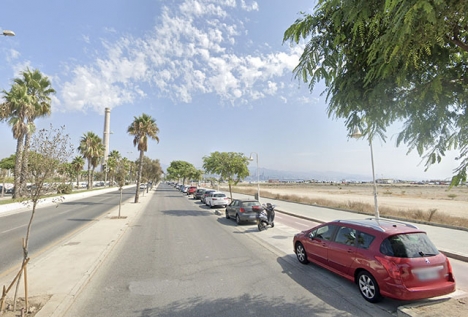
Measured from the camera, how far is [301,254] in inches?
317

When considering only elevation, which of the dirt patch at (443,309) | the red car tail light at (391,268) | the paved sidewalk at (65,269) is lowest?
the paved sidewalk at (65,269)

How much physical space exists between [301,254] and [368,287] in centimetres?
272

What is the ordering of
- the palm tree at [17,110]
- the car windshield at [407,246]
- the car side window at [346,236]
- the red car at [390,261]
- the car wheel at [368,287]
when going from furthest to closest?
the palm tree at [17,110] < the car side window at [346,236] < the car wheel at [368,287] < the car windshield at [407,246] < the red car at [390,261]

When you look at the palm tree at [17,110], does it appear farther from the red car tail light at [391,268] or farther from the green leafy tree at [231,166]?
the red car tail light at [391,268]

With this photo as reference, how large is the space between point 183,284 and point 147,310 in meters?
1.38

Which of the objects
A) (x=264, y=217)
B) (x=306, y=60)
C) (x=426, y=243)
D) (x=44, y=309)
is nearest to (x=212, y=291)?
(x=44, y=309)

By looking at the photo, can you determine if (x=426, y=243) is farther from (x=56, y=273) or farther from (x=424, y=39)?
(x=56, y=273)

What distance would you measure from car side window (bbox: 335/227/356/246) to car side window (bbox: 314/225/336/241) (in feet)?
0.89

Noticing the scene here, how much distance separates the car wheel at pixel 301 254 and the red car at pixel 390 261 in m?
1.29

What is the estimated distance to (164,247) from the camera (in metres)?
9.92

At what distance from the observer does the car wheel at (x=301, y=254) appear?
311 inches

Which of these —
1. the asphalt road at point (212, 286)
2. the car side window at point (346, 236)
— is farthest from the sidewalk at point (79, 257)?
the car side window at point (346, 236)

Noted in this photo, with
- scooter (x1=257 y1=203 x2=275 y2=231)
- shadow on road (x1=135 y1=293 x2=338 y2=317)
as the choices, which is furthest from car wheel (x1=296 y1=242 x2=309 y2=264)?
scooter (x1=257 y1=203 x2=275 y2=231)

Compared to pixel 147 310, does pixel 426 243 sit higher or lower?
higher
